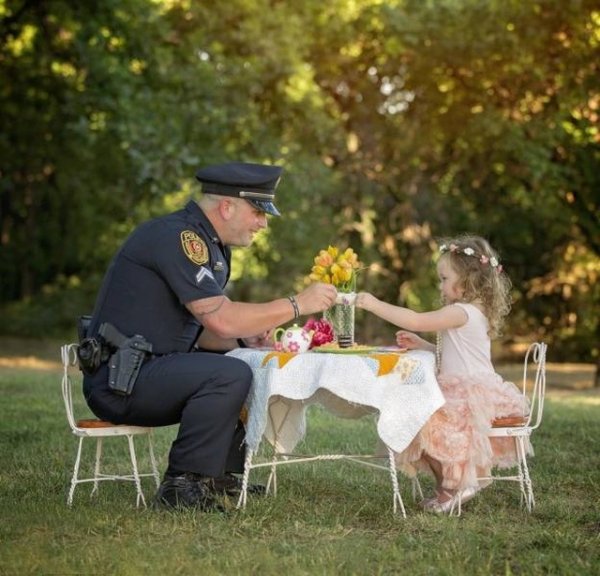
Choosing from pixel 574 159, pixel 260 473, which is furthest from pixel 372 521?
pixel 574 159

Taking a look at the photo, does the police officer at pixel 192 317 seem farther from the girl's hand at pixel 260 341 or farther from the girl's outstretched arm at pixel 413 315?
the girl's hand at pixel 260 341

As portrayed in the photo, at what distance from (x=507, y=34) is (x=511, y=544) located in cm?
1267

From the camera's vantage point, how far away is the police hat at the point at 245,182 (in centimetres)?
576

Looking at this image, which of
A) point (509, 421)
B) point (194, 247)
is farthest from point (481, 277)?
point (194, 247)

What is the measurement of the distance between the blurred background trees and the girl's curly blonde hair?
1005 cm

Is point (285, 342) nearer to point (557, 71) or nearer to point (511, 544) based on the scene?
point (511, 544)

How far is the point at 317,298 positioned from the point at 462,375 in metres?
0.95

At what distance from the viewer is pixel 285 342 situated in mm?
5656

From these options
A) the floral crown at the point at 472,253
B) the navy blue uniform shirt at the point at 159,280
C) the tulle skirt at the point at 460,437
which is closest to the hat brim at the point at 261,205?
the navy blue uniform shirt at the point at 159,280

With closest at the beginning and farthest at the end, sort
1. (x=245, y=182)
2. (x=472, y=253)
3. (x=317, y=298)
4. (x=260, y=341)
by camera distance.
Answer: (x=317, y=298) < (x=245, y=182) < (x=472, y=253) < (x=260, y=341)

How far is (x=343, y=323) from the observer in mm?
5668

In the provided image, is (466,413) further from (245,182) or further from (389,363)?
(245,182)

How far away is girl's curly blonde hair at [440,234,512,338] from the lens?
234 inches

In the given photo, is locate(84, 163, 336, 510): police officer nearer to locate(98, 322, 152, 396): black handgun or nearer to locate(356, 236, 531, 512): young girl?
locate(98, 322, 152, 396): black handgun
